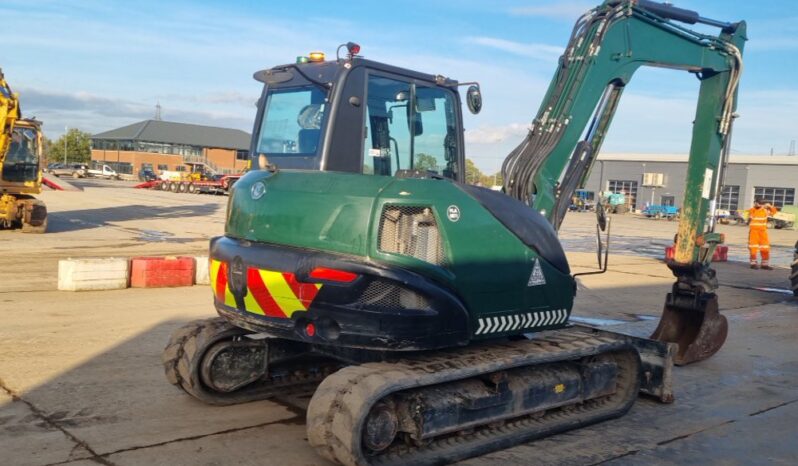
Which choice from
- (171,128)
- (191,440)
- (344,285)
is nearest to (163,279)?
(191,440)

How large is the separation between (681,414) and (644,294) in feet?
25.7

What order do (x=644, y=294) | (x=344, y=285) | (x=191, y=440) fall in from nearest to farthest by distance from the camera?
(x=344, y=285) < (x=191, y=440) < (x=644, y=294)

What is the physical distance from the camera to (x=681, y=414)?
6.55m

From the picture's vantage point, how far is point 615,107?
7.40 meters

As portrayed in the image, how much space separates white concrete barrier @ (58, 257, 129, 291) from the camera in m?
11.4

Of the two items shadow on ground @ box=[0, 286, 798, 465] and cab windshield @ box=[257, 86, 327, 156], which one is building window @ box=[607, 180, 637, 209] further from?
cab windshield @ box=[257, 86, 327, 156]

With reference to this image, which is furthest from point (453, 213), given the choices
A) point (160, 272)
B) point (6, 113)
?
point (6, 113)

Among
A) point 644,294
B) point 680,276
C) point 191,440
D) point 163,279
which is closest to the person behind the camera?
point 191,440

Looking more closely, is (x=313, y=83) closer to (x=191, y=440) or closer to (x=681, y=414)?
(x=191, y=440)

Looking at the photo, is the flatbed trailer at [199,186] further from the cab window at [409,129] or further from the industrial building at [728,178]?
the cab window at [409,129]

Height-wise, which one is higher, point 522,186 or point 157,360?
point 522,186

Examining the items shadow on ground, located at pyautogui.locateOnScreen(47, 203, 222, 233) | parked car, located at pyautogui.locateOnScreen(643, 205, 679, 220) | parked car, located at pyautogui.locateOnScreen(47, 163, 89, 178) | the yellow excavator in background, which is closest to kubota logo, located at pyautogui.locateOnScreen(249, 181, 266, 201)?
the yellow excavator in background

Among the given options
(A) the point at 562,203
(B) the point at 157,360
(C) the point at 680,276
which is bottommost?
(B) the point at 157,360

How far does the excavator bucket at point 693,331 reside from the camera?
8.27 metres
